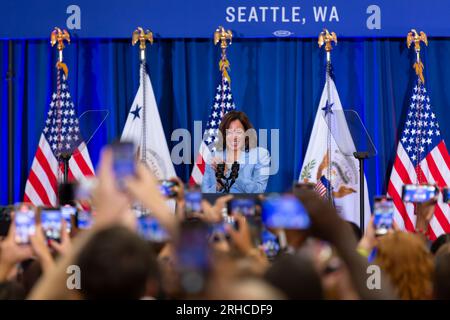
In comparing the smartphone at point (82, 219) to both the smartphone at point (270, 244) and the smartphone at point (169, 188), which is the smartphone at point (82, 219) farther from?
the smartphone at point (270, 244)

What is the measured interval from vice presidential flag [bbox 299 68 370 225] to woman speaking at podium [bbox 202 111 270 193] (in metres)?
0.99

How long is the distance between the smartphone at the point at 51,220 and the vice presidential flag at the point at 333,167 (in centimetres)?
432

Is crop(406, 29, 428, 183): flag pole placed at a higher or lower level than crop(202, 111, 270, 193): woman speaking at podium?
higher

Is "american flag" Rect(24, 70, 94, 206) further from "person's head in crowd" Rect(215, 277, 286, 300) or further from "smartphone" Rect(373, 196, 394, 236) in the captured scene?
"person's head in crowd" Rect(215, 277, 286, 300)

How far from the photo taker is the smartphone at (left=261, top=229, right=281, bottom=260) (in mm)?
2709

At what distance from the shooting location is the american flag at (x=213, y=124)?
6.96 m

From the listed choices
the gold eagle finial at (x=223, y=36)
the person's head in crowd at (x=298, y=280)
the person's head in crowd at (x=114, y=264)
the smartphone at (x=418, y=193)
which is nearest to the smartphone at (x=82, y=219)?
the person's head in crowd at (x=114, y=264)

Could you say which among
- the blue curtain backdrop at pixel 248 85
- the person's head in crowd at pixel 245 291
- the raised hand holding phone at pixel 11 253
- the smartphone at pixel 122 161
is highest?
the blue curtain backdrop at pixel 248 85

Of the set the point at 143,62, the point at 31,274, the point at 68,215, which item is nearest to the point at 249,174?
the point at 143,62

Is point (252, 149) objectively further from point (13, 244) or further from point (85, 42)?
point (13, 244)

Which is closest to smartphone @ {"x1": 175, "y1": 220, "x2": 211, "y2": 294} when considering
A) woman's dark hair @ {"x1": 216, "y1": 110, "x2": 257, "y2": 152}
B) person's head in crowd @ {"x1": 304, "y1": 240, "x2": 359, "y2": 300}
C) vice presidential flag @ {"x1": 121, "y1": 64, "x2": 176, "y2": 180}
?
person's head in crowd @ {"x1": 304, "y1": 240, "x2": 359, "y2": 300}

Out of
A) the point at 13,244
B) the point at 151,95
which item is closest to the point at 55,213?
the point at 13,244

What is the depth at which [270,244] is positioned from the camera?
8.96ft
